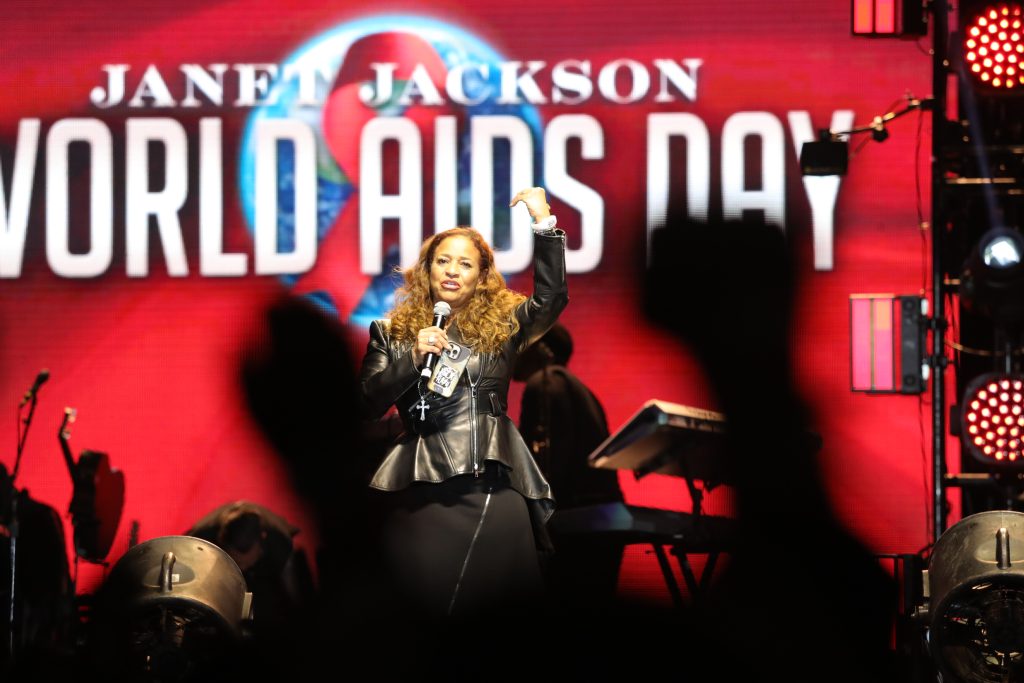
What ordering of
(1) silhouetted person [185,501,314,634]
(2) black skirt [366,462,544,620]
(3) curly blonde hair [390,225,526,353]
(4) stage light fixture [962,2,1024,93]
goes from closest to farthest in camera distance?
(2) black skirt [366,462,544,620]
(3) curly blonde hair [390,225,526,353]
(4) stage light fixture [962,2,1024,93]
(1) silhouetted person [185,501,314,634]

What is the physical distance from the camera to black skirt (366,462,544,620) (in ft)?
11.6

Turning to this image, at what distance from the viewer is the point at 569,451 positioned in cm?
588

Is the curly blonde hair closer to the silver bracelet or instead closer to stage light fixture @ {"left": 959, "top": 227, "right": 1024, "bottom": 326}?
the silver bracelet

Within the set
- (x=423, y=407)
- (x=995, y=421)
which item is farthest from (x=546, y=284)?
(x=995, y=421)

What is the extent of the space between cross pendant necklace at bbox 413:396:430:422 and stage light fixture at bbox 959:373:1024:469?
2.17 metres

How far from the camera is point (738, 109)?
6.23m

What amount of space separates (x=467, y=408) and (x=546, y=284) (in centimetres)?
36

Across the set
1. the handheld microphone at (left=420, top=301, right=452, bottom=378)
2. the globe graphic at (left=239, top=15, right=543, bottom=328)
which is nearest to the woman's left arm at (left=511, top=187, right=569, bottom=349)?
the handheld microphone at (left=420, top=301, right=452, bottom=378)

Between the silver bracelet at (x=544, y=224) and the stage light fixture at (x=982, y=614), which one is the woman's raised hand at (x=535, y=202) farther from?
the stage light fixture at (x=982, y=614)

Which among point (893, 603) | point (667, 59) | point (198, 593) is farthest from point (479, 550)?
point (667, 59)

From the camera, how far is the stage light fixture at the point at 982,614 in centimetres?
407

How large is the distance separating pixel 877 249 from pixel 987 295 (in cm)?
119

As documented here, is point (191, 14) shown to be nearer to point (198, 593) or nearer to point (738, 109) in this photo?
point (738, 109)

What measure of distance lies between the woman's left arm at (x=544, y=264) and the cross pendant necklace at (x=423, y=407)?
33 cm
